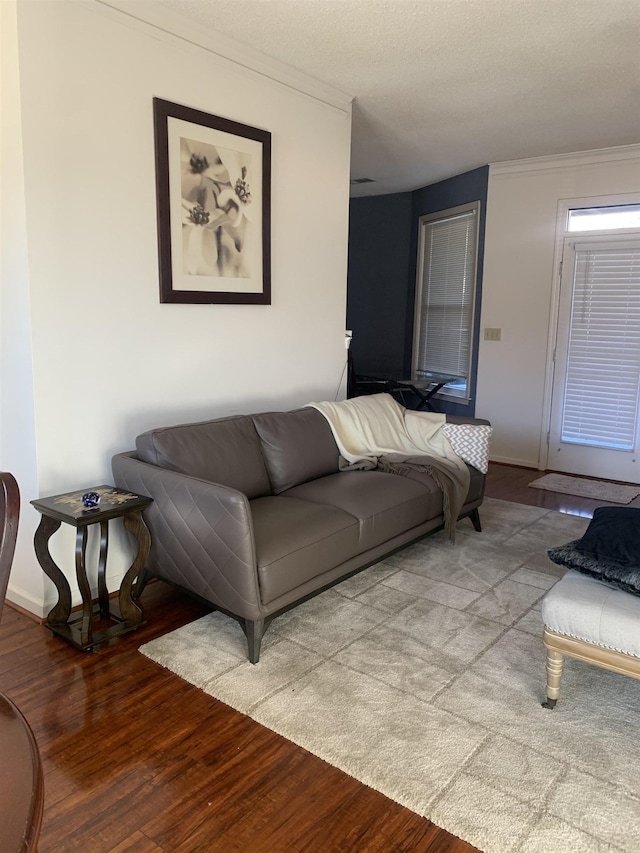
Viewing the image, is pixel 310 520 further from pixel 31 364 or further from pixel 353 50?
pixel 353 50

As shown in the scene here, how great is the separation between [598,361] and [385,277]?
8.60ft

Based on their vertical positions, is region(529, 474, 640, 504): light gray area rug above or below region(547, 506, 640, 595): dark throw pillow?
below

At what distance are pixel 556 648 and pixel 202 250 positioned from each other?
8.04 ft

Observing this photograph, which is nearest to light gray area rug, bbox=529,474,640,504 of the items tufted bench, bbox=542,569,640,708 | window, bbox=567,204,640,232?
window, bbox=567,204,640,232

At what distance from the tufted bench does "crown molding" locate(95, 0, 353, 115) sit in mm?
2966

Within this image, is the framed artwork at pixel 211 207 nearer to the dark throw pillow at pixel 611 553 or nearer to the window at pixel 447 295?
the dark throw pillow at pixel 611 553

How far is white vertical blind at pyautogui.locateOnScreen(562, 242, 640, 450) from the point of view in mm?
4957

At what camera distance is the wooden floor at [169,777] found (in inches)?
63.3

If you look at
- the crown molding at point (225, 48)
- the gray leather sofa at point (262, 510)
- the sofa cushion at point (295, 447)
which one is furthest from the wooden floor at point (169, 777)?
the crown molding at point (225, 48)

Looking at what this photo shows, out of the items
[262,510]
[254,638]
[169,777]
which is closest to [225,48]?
[262,510]

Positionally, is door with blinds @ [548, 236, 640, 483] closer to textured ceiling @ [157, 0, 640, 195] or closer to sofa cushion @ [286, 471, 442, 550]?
textured ceiling @ [157, 0, 640, 195]

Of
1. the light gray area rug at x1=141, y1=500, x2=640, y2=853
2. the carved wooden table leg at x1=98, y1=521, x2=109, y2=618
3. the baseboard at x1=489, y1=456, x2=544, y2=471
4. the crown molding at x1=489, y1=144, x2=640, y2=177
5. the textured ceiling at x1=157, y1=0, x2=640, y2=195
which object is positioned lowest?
the light gray area rug at x1=141, y1=500, x2=640, y2=853

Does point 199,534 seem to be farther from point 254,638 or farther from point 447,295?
point 447,295

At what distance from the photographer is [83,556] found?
2414 millimetres
